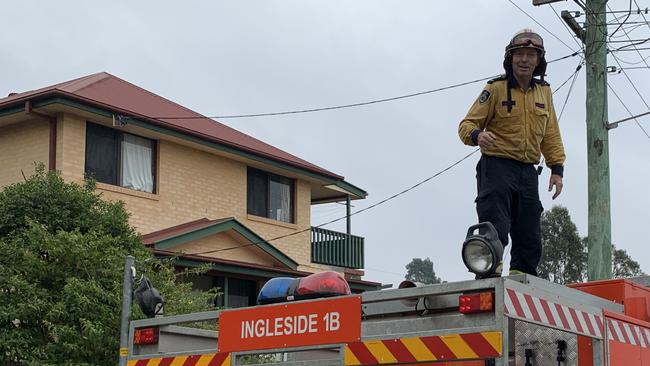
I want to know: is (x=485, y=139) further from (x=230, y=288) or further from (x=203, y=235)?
(x=230, y=288)

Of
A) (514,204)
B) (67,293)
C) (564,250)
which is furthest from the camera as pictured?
(564,250)

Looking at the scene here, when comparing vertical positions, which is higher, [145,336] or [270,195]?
[270,195]

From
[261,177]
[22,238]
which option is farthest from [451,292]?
[261,177]

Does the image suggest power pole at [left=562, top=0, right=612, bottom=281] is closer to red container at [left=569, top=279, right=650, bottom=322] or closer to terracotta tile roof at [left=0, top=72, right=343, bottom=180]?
red container at [left=569, top=279, right=650, bottom=322]

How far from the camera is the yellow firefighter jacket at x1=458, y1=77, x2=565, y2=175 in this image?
6285 mm

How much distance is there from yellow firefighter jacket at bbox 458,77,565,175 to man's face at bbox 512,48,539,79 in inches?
4.1

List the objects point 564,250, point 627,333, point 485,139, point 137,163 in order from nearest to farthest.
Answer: point 627,333, point 485,139, point 137,163, point 564,250

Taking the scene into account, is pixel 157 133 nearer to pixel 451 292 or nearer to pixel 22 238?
pixel 22 238

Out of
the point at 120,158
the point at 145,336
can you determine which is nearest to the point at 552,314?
the point at 145,336

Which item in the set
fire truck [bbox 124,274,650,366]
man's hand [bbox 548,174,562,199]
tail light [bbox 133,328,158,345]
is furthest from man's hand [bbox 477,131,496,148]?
tail light [bbox 133,328,158,345]

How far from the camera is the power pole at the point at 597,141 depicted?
14.2 meters

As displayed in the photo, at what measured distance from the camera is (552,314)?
472 cm

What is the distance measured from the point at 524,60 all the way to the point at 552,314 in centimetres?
207

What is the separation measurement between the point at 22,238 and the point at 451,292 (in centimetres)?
1016
